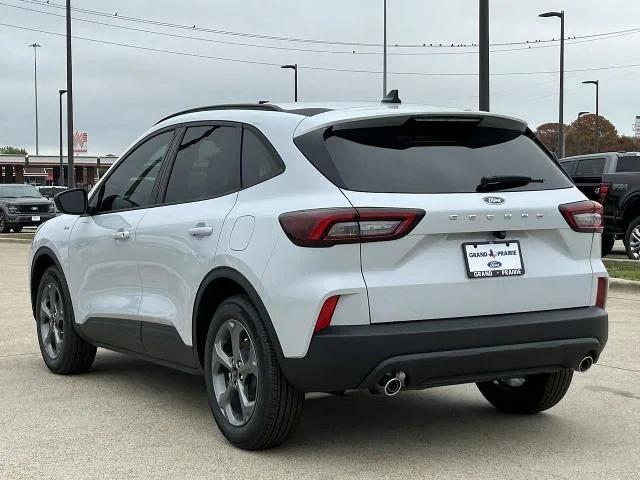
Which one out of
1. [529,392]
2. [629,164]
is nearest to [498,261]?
[529,392]

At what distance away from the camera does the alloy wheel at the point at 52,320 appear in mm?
6824

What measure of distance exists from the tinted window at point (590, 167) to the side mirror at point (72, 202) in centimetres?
1261

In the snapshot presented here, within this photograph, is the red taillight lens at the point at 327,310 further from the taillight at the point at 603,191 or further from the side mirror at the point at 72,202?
the taillight at the point at 603,191

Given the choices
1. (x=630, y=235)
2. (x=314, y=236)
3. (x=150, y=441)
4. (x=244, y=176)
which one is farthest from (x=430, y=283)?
(x=630, y=235)

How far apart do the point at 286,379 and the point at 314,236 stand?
71 cm

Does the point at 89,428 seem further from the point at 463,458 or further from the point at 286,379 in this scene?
the point at 463,458

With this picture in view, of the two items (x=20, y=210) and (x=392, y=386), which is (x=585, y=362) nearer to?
(x=392, y=386)

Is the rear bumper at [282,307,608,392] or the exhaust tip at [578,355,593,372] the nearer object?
the rear bumper at [282,307,608,392]

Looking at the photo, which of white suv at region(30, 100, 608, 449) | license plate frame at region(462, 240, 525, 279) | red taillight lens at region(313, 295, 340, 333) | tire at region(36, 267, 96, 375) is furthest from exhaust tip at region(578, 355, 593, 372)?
tire at region(36, 267, 96, 375)

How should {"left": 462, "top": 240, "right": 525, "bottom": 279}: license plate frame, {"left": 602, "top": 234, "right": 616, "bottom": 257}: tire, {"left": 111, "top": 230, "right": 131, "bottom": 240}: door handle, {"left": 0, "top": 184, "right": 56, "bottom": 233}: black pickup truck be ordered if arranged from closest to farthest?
{"left": 462, "top": 240, "right": 525, "bottom": 279}: license plate frame, {"left": 111, "top": 230, "right": 131, "bottom": 240}: door handle, {"left": 602, "top": 234, "right": 616, "bottom": 257}: tire, {"left": 0, "top": 184, "right": 56, "bottom": 233}: black pickup truck

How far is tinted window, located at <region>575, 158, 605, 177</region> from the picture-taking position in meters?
A: 17.1

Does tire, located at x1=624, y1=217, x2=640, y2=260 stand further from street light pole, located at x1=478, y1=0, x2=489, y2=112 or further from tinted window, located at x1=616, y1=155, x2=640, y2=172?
street light pole, located at x1=478, y1=0, x2=489, y2=112

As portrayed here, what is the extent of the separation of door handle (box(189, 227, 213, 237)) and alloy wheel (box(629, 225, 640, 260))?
1200cm

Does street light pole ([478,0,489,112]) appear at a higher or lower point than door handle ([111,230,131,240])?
higher
